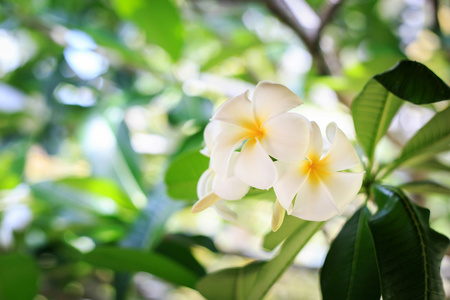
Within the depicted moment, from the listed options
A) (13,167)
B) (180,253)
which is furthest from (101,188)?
(13,167)

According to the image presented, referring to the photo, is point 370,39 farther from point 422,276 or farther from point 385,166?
point 422,276

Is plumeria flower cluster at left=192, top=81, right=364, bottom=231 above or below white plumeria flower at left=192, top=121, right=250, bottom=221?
above

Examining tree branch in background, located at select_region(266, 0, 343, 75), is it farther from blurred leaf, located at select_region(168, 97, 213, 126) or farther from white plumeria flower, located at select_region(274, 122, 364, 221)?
white plumeria flower, located at select_region(274, 122, 364, 221)

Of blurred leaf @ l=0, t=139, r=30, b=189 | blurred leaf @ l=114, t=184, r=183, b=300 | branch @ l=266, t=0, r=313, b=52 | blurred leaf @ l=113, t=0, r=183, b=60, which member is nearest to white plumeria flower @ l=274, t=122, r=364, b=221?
blurred leaf @ l=114, t=184, r=183, b=300

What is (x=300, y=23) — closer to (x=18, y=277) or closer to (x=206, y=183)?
(x=206, y=183)

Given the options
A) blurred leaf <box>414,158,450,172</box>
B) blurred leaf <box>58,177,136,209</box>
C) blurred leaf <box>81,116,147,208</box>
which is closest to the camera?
blurred leaf <box>414,158,450,172</box>

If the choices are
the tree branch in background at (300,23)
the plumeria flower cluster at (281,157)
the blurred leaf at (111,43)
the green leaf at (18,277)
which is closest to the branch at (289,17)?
the tree branch in background at (300,23)

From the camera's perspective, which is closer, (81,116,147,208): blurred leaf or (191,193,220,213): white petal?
(191,193,220,213): white petal
